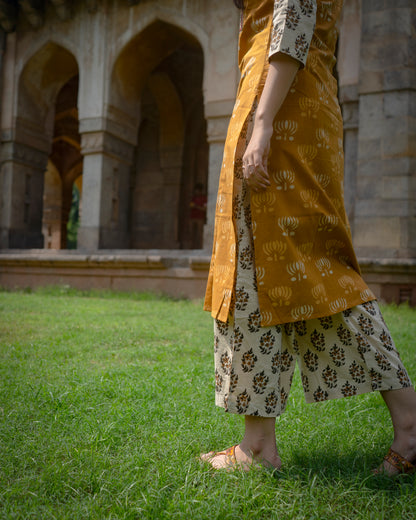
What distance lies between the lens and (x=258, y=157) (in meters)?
1.30

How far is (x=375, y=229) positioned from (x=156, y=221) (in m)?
9.15

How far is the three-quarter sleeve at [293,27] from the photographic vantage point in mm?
1315

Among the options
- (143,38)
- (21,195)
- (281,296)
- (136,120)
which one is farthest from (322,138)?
(21,195)

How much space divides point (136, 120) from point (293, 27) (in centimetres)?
826

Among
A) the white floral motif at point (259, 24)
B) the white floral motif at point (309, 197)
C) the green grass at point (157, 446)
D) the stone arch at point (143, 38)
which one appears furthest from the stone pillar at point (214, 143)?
the white floral motif at point (309, 197)

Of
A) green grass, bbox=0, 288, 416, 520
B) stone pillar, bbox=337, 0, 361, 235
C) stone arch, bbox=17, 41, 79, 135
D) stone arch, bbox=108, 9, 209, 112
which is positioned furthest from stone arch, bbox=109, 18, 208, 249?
green grass, bbox=0, 288, 416, 520

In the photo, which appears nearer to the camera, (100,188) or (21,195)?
(100,188)

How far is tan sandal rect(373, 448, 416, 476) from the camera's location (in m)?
1.30

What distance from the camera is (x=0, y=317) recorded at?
13.7 ft

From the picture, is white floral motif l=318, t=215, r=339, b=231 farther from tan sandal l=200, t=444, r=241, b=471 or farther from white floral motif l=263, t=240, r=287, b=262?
tan sandal l=200, t=444, r=241, b=471

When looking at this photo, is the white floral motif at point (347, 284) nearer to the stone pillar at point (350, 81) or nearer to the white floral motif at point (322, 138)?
the white floral motif at point (322, 138)

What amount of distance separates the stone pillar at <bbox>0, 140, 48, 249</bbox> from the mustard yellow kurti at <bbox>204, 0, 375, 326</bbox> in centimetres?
892

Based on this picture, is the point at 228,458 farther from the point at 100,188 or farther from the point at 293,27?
the point at 100,188

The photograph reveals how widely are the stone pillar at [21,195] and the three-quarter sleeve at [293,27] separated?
9019 mm
